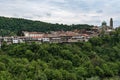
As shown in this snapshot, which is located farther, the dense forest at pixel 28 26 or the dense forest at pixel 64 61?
the dense forest at pixel 28 26

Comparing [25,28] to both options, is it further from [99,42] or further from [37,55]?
[37,55]

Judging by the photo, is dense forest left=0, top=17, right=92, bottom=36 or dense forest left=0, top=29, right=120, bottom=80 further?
dense forest left=0, top=17, right=92, bottom=36

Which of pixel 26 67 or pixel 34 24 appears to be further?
pixel 34 24

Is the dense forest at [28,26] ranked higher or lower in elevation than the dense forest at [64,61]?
higher

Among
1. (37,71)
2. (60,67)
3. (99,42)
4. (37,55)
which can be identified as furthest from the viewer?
(99,42)

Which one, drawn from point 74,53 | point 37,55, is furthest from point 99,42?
point 37,55

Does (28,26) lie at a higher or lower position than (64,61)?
higher

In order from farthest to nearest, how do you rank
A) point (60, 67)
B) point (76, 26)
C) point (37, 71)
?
point (76, 26), point (60, 67), point (37, 71)

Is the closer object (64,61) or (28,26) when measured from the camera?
(64,61)
